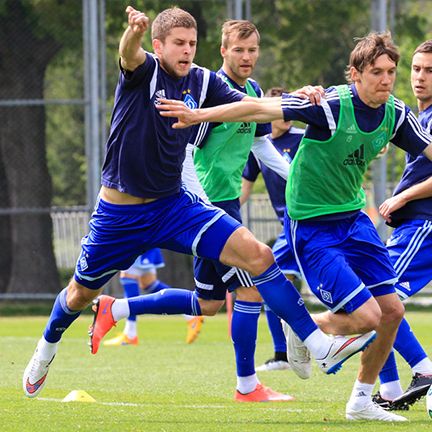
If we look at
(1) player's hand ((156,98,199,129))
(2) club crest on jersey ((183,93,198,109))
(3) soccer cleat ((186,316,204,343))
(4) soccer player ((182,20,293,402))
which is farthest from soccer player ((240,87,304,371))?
(1) player's hand ((156,98,199,129))

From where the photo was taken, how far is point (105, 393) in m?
8.41

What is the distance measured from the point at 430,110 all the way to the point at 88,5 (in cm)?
1010

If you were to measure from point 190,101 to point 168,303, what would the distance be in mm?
1916

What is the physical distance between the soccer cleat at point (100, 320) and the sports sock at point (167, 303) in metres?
0.23

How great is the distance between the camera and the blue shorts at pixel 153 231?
6.95 metres

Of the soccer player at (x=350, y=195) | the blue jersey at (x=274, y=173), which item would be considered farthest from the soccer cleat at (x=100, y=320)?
the blue jersey at (x=274, y=173)

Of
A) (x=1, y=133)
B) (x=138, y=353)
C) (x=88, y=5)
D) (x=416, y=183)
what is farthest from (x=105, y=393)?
(x=1, y=133)

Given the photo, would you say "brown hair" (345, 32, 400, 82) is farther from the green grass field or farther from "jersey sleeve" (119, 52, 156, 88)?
the green grass field

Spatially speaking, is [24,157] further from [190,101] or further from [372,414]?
[372,414]

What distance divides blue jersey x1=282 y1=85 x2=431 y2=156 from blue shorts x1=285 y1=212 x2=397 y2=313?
527mm

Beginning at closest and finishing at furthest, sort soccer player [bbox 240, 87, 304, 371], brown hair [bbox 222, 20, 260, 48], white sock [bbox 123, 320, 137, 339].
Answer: brown hair [bbox 222, 20, 260, 48]
soccer player [bbox 240, 87, 304, 371]
white sock [bbox 123, 320, 137, 339]

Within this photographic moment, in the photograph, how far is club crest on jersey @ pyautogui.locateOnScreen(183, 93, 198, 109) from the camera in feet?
23.3

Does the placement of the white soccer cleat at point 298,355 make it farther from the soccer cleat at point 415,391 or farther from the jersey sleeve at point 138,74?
the jersey sleeve at point 138,74

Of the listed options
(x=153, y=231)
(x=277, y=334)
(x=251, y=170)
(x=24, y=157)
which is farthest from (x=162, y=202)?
(x=24, y=157)
